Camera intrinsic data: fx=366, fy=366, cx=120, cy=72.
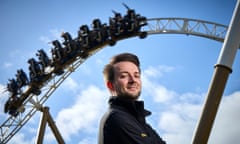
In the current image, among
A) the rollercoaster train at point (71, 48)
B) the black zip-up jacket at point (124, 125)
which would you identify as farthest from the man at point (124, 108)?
the rollercoaster train at point (71, 48)

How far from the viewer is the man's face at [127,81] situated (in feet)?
6.11

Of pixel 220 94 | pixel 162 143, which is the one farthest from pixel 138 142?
pixel 220 94

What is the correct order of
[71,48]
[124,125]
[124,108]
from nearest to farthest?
[124,125] < [124,108] < [71,48]

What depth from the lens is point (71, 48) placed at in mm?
17312

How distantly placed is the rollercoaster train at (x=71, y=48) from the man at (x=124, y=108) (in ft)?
48.5

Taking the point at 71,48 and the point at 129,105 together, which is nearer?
the point at 129,105

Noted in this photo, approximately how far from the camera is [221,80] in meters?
2.30

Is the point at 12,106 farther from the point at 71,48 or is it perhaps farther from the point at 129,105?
the point at 129,105

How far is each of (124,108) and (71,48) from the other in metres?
15.7

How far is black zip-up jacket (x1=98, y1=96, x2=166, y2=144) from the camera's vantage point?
1.64m

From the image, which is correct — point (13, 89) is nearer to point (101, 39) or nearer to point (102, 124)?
point (101, 39)

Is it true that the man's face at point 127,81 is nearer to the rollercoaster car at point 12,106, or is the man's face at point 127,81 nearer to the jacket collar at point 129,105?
the jacket collar at point 129,105

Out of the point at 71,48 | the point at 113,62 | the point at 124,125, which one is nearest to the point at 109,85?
the point at 113,62

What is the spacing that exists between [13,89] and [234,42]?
16.8m
